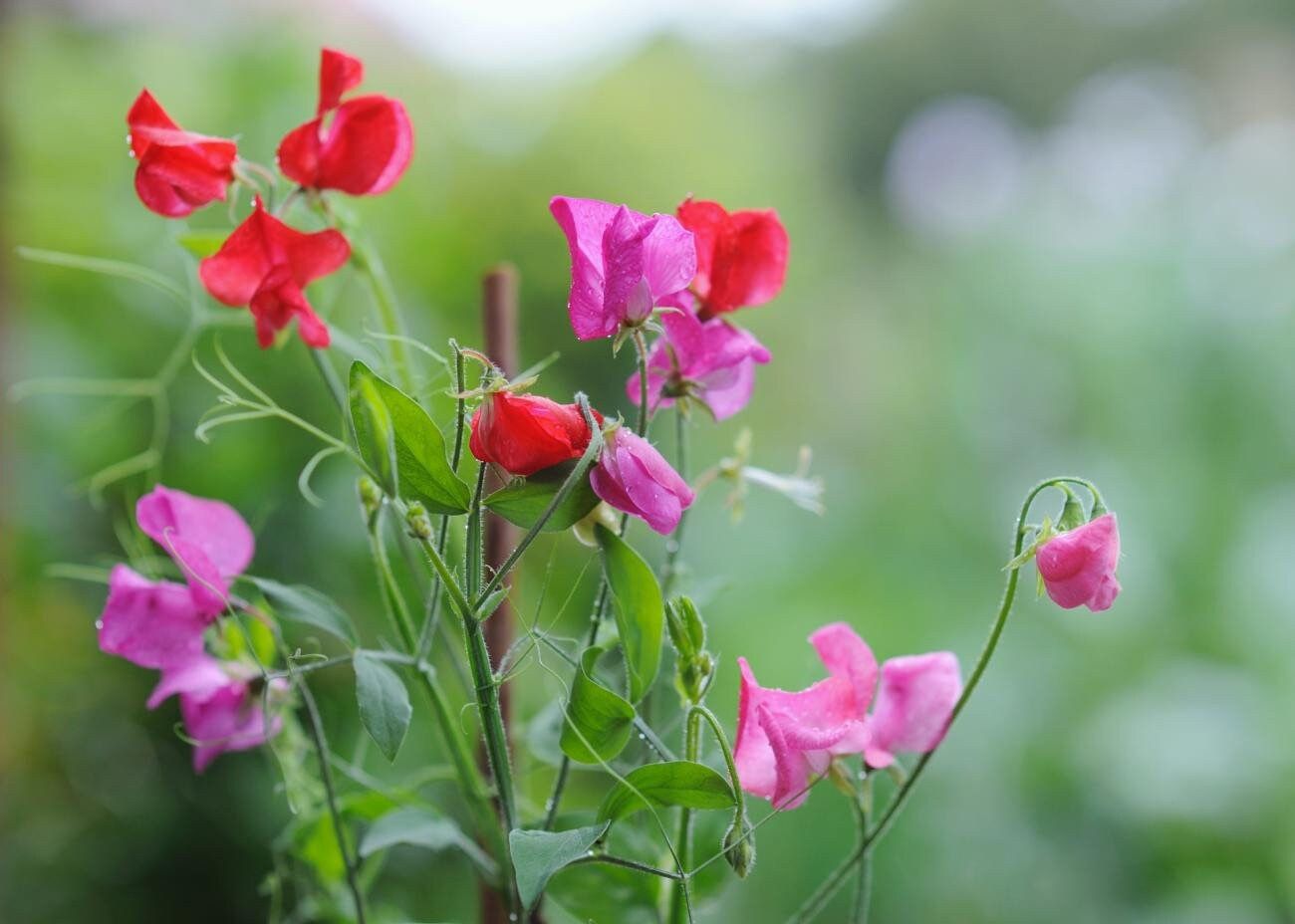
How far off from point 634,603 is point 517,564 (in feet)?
0.16

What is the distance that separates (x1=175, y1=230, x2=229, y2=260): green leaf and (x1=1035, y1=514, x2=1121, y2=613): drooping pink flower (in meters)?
0.25

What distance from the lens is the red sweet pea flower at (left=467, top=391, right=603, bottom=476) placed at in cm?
25

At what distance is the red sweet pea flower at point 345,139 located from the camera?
332mm

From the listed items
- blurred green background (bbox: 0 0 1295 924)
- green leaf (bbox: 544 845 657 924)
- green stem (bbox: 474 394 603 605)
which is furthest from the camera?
blurred green background (bbox: 0 0 1295 924)

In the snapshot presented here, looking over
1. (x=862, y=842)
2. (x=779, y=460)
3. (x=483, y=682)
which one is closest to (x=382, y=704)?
(x=483, y=682)

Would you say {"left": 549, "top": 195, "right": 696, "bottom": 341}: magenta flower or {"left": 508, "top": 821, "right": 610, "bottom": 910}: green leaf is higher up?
{"left": 549, "top": 195, "right": 696, "bottom": 341}: magenta flower

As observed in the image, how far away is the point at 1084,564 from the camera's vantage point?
275 millimetres

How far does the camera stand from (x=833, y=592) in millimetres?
1671

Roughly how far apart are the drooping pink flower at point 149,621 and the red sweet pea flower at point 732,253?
16 centimetres

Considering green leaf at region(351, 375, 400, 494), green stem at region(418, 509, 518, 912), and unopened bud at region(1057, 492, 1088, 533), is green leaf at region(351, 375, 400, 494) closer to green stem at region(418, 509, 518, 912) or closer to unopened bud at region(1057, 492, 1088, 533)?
green stem at region(418, 509, 518, 912)

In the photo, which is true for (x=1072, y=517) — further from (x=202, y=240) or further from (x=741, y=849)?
(x=202, y=240)

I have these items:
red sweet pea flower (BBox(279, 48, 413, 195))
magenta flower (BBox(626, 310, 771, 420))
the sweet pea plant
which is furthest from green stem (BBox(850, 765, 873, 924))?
red sweet pea flower (BBox(279, 48, 413, 195))

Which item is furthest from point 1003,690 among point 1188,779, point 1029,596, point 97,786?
point 97,786

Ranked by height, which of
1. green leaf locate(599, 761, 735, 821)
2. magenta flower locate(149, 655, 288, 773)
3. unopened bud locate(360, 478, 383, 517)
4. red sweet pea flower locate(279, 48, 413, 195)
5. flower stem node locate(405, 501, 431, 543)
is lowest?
magenta flower locate(149, 655, 288, 773)
